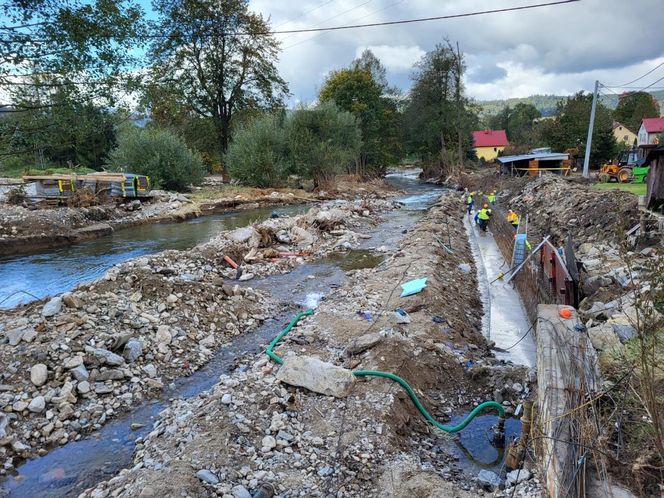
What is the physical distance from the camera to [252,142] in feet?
Answer: 103

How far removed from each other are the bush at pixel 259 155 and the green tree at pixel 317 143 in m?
1.13

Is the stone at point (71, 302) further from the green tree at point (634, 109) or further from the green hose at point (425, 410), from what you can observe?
the green tree at point (634, 109)

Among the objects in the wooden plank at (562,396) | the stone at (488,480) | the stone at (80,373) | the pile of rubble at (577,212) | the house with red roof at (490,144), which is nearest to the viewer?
the wooden plank at (562,396)

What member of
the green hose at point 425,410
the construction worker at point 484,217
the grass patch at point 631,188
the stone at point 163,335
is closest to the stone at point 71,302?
the stone at point 163,335

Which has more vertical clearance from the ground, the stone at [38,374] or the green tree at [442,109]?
the green tree at [442,109]

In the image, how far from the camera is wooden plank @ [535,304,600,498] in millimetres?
3395

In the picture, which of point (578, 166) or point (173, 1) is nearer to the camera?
point (173, 1)

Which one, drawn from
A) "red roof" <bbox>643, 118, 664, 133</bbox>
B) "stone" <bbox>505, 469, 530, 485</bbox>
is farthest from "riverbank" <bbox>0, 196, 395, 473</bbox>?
"red roof" <bbox>643, 118, 664, 133</bbox>

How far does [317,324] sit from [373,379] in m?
2.55

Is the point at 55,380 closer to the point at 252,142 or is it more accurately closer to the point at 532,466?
the point at 532,466

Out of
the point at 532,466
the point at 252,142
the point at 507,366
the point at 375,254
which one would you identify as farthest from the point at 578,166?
the point at 532,466

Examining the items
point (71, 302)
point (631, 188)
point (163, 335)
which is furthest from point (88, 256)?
point (631, 188)

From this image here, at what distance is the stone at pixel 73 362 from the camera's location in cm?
606

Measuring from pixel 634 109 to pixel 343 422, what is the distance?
239ft
